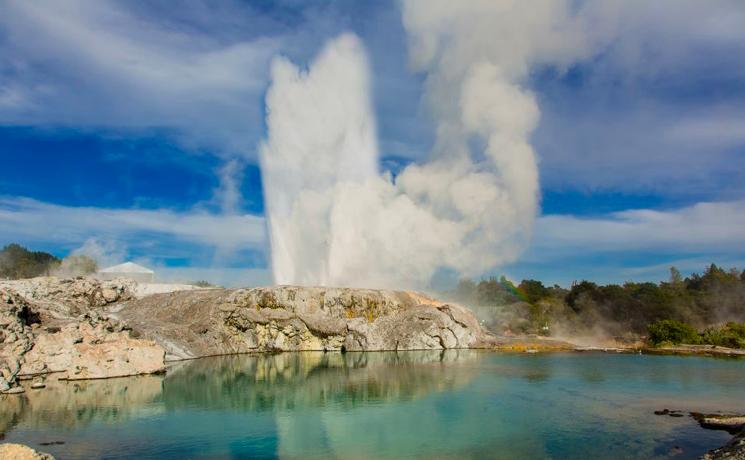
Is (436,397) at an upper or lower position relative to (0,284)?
lower

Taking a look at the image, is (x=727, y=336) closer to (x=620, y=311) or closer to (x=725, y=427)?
(x=620, y=311)

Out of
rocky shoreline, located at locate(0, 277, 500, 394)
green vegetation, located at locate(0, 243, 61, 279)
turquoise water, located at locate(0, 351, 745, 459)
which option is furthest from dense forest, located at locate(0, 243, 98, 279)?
turquoise water, located at locate(0, 351, 745, 459)

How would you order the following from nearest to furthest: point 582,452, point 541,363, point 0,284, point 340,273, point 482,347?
point 582,452 < point 541,363 < point 0,284 < point 482,347 < point 340,273

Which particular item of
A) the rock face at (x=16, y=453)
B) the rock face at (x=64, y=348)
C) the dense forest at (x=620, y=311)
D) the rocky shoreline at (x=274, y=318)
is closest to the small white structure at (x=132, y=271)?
the rocky shoreline at (x=274, y=318)

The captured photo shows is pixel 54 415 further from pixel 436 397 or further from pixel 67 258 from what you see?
pixel 67 258

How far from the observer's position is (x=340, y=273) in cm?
7612

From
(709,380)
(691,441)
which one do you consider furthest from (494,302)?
(691,441)

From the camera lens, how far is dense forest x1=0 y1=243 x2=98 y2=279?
350ft

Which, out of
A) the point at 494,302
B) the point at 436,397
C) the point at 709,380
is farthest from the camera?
the point at 494,302

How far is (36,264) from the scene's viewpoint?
382ft

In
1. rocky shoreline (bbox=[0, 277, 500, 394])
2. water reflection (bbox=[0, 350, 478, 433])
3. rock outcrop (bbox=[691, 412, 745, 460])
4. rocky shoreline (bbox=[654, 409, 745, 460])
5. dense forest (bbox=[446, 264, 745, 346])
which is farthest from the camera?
dense forest (bbox=[446, 264, 745, 346])

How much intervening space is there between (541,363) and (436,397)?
73.1 ft

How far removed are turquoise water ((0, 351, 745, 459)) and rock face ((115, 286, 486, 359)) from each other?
13774mm

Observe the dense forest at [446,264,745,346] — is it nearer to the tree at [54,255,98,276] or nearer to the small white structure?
the small white structure
